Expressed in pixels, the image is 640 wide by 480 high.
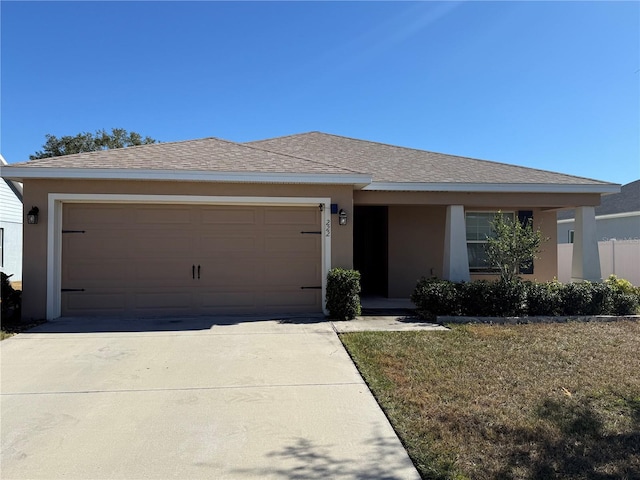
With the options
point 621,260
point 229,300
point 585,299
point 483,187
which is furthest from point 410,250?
point 621,260

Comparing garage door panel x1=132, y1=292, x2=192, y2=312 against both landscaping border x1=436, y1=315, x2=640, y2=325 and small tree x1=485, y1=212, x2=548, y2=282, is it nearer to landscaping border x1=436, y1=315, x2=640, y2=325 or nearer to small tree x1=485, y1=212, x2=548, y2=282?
landscaping border x1=436, y1=315, x2=640, y2=325

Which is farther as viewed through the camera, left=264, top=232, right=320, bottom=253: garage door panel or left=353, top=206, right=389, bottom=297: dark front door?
left=353, top=206, right=389, bottom=297: dark front door

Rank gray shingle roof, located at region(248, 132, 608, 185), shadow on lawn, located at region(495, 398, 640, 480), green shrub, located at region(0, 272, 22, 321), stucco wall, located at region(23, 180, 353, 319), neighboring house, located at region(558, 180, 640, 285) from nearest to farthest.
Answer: shadow on lawn, located at region(495, 398, 640, 480)
green shrub, located at region(0, 272, 22, 321)
stucco wall, located at region(23, 180, 353, 319)
gray shingle roof, located at region(248, 132, 608, 185)
neighboring house, located at region(558, 180, 640, 285)

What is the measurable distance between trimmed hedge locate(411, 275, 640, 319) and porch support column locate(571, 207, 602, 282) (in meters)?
1.46

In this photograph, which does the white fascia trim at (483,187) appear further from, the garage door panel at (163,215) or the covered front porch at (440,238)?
the garage door panel at (163,215)

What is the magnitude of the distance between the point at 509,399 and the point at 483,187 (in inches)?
265

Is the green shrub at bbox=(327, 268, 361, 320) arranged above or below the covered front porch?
below

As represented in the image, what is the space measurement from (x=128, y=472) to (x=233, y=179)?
6.36m

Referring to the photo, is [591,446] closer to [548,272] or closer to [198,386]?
[198,386]

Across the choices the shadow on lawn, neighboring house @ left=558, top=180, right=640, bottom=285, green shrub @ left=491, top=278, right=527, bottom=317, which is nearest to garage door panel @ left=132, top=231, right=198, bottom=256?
green shrub @ left=491, top=278, right=527, bottom=317

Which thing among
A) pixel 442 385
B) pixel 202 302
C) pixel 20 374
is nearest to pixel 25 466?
pixel 20 374

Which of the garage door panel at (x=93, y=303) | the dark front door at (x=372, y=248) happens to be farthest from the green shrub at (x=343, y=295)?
the garage door panel at (x=93, y=303)

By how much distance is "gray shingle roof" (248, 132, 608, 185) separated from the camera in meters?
10.8

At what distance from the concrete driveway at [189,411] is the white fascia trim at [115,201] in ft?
6.24
